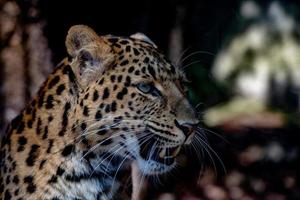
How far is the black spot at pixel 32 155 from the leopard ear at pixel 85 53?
0.60m

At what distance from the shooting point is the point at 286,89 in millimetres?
19453

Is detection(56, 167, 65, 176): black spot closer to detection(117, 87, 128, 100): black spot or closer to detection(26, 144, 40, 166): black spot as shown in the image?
detection(26, 144, 40, 166): black spot

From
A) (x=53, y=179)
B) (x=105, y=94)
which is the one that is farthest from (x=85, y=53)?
(x=53, y=179)

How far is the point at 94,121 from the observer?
6.45m

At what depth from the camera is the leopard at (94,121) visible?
6.46 metres

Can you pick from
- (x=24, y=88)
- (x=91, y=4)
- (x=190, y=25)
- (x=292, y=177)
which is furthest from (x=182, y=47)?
(x=292, y=177)

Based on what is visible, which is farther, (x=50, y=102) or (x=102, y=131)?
(x=50, y=102)

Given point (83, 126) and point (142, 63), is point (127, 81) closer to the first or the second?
point (142, 63)

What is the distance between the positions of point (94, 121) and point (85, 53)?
47cm

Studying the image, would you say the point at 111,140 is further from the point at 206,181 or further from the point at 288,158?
the point at 288,158

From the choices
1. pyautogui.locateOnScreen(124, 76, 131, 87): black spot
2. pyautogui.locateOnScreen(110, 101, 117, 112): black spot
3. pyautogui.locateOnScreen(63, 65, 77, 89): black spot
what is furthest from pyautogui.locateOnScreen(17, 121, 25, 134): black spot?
pyautogui.locateOnScreen(124, 76, 131, 87): black spot

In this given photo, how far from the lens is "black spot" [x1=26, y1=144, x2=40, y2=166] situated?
6.65 meters

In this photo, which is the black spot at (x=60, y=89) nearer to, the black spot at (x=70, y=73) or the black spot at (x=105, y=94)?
the black spot at (x=70, y=73)

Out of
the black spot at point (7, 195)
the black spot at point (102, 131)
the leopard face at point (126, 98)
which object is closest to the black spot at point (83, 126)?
the leopard face at point (126, 98)
